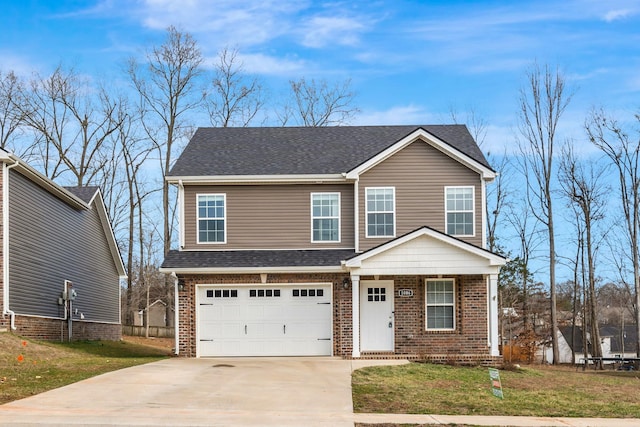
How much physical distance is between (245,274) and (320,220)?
9.59ft

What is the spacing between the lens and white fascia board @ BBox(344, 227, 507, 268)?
22672 mm

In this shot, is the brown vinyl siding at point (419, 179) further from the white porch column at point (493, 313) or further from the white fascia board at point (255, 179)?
the white porch column at point (493, 313)

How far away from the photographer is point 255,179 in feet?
81.3

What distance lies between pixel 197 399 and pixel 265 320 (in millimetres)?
9406

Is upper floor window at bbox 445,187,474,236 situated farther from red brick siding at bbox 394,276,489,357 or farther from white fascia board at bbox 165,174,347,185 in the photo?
white fascia board at bbox 165,174,347,185

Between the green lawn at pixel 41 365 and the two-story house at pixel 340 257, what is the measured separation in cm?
350

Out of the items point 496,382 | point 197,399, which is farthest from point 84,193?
point 496,382

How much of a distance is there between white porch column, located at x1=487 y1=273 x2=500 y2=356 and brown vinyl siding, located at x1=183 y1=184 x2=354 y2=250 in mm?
4472

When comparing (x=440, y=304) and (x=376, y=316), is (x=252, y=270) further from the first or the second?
(x=440, y=304)

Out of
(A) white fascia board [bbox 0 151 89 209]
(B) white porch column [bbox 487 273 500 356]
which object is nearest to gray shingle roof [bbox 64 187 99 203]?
(A) white fascia board [bbox 0 151 89 209]

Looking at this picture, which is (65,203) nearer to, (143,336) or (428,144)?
(428,144)

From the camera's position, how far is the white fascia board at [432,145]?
79.6 ft

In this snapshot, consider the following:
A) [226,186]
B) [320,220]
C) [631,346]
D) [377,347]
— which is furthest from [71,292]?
[631,346]

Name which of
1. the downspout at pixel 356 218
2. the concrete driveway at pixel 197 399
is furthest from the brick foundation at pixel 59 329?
the downspout at pixel 356 218
